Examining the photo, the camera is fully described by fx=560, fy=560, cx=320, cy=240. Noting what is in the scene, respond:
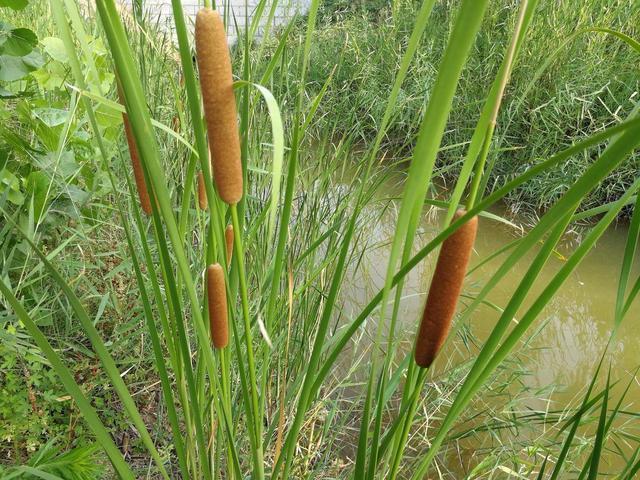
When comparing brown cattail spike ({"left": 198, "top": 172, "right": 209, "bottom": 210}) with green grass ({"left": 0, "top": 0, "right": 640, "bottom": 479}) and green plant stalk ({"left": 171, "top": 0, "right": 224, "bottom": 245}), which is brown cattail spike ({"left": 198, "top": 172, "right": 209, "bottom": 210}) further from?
green plant stalk ({"left": 171, "top": 0, "right": 224, "bottom": 245})

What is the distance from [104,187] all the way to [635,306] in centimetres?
192

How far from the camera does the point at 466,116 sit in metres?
3.06

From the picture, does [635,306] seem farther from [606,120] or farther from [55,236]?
[55,236]

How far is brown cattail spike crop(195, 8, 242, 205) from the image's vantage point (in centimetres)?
30

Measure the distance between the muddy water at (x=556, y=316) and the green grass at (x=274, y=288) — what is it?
0.34ft

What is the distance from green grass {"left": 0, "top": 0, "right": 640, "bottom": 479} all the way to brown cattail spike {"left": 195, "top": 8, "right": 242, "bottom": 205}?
0.06 feet

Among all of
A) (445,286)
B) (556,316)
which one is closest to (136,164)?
(445,286)

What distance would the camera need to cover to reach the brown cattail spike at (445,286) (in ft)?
1.19

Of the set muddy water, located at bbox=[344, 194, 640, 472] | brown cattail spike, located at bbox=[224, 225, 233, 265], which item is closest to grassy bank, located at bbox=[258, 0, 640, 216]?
muddy water, located at bbox=[344, 194, 640, 472]

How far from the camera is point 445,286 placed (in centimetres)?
37

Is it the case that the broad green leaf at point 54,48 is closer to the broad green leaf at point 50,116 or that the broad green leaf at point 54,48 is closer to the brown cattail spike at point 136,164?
the broad green leaf at point 50,116

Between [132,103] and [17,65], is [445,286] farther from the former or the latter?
[17,65]

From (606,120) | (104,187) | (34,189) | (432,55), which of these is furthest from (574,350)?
(432,55)

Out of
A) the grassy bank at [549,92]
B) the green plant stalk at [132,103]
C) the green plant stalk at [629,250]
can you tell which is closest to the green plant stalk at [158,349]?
the green plant stalk at [132,103]
